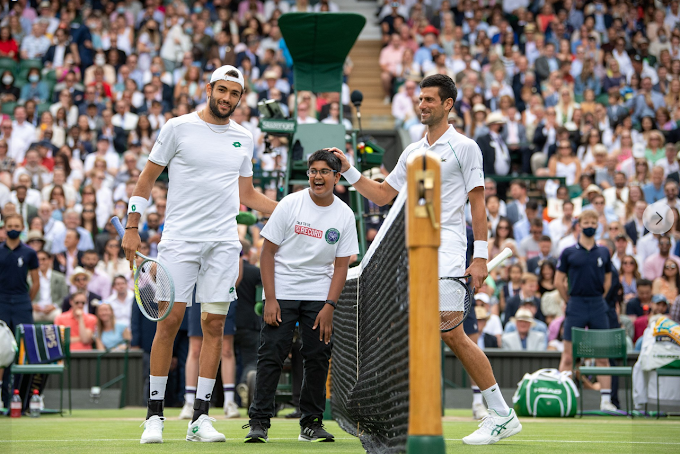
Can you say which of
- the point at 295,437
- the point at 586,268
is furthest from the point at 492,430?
the point at 586,268

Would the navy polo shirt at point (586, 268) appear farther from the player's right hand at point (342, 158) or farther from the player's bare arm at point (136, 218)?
the player's bare arm at point (136, 218)

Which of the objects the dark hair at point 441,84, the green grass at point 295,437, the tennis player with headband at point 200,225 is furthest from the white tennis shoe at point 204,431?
the dark hair at point 441,84

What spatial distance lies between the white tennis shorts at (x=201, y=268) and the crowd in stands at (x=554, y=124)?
731 centimetres

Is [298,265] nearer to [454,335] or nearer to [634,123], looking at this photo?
[454,335]

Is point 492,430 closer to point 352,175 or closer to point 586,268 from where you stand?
point 352,175

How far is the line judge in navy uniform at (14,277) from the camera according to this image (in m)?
12.4

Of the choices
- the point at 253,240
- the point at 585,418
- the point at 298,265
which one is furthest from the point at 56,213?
the point at 298,265

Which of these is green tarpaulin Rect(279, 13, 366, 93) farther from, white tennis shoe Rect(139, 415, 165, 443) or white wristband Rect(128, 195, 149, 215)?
white tennis shoe Rect(139, 415, 165, 443)

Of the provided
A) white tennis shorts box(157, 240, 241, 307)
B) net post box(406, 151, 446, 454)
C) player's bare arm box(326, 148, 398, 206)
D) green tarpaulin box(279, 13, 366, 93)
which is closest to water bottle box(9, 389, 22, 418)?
green tarpaulin box(279, 13, 366, 93)

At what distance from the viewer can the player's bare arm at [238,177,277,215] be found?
24.4 ft

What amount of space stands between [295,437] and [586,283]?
626 centimetres

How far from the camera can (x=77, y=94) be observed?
2062 cm

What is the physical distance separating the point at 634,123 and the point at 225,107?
1605cm

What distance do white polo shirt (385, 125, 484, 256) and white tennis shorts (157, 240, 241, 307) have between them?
154 cm
